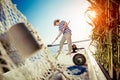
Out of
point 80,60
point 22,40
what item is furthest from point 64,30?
point 22,40

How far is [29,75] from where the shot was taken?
1463 millimetres

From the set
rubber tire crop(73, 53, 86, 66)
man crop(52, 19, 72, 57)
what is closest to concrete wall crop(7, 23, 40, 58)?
rubber tire crop(73, 53, 86, 66)

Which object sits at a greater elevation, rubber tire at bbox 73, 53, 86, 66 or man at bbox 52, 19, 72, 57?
man at bbox 52, 19, 72, 57

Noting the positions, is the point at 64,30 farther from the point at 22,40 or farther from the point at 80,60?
the point at 22,40

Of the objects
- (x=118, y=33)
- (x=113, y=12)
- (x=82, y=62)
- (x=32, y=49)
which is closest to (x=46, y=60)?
(x=32, y=49)

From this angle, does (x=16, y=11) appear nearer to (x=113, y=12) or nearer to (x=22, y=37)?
(x=22, y=37)

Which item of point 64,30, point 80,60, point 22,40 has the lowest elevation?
point 80,60

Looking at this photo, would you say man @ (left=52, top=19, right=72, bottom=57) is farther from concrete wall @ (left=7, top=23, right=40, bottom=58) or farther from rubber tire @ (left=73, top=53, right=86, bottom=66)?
concrete wall @ (left=7, top=23, right=40, bottom=58)

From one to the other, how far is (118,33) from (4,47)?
331 cm

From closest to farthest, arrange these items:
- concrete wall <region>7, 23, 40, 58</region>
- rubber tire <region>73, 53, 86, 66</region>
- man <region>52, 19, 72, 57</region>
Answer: concrete wall <region>7, 23, 40, 58</region>, rubber tire <region>73, 53, 86, 66</region>, man <region>52, 19, 72, 57</region>

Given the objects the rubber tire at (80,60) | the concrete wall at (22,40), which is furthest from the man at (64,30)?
the concrete wall at (22,40)

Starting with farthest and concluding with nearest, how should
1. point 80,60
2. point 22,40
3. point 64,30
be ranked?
point 64,30, point 80,60, point 22,40

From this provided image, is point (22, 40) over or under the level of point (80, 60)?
over

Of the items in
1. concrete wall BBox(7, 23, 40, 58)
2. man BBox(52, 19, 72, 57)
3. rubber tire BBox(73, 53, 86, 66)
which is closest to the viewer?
concrete wall BBox(7, 23, 40, 58)
